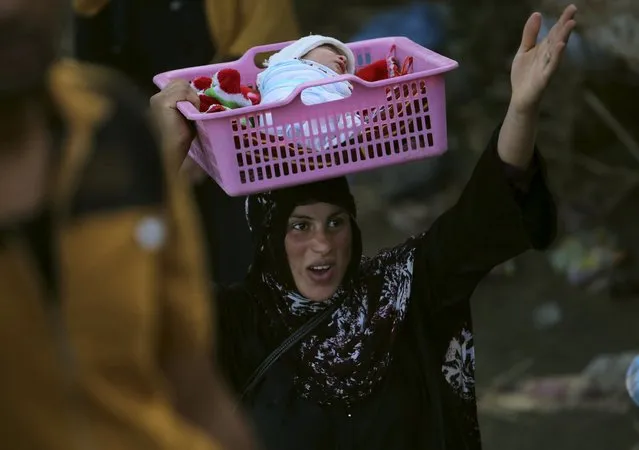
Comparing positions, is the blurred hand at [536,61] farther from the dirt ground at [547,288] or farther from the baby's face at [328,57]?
the dirt ground at [547,288]

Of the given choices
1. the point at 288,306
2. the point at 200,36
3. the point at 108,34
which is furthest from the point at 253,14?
the point at 288,306

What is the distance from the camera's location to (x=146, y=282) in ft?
3.04

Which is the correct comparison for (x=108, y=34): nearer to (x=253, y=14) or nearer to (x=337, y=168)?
(x=253, y=14)

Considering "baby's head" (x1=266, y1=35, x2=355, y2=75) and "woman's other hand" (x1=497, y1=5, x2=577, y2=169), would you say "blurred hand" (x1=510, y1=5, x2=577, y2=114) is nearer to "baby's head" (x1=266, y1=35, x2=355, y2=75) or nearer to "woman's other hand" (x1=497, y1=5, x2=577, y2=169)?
"woman's other hand" (x1=497, y1=5, x2=577, y2=169)

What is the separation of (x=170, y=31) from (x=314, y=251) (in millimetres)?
1105

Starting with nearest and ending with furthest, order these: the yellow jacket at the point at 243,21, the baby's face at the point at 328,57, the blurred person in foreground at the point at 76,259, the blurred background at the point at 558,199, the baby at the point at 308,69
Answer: the blurred person in foreground at the point at 76,259
the baby at the point at 308,69
the baby's face at the point at 328,57
the yellow jacket at the point at 243,21
the blurred background at the point at 558,199

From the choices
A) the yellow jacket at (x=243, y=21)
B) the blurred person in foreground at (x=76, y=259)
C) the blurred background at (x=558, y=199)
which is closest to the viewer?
the blurred person in foreground at (x=76, y=259)

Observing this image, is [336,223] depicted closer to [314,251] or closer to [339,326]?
[314,251]

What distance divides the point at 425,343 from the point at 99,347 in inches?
45.4

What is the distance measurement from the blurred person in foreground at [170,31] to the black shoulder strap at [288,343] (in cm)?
94

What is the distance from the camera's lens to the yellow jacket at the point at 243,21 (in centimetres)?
275

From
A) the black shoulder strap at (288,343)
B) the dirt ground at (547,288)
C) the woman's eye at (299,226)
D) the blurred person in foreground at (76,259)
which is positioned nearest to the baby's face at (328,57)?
the woman's eye at (299,226)

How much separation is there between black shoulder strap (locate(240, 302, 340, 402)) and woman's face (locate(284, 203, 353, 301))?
28 mm

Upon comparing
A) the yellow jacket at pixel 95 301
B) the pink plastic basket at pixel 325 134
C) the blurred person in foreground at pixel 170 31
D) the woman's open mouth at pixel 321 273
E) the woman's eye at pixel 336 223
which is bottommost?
the woman's open mouth at pixel 321 273
